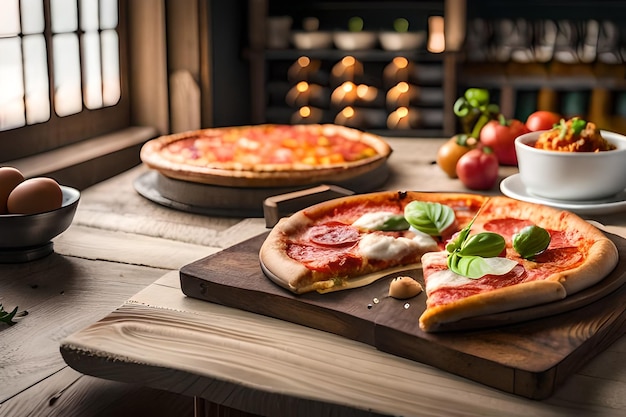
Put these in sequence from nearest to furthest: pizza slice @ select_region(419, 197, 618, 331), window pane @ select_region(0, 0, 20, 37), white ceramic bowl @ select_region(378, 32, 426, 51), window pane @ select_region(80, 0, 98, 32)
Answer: pizza slice @ select_region(419, 197, 618, 331), window pane @ select_region(0, 0, 20, 37), window pane @ select_region(80, 0, 98, 32), white ceramic bowl @ select_region(378, 32, 426, 51)

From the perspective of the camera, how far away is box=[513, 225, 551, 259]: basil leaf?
1498 mm

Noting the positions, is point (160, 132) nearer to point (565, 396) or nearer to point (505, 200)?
point (505, 200)

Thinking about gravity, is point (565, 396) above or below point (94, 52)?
below

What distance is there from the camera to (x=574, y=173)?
6.69 ft

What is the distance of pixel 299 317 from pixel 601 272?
1.59ft

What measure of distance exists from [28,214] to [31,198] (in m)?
0.03

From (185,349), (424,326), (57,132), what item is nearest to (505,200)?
(424,326)

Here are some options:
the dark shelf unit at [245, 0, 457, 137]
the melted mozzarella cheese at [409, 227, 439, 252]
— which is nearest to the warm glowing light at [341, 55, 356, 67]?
the dark shelf unit at [245, 0, 457, 137]

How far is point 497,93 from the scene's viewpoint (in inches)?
151

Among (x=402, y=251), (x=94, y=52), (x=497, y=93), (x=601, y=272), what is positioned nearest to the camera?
(x=601, y=272)

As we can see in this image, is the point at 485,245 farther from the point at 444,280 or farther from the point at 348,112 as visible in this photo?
the point at 348,112

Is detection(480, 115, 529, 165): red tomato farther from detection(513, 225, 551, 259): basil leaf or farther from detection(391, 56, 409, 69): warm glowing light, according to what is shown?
detection(513, 225, 551, 259): basil leaf

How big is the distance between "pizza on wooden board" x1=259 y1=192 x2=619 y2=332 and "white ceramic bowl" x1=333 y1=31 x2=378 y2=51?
1720mm

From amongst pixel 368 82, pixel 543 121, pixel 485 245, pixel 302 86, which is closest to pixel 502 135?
pixel 543 121
